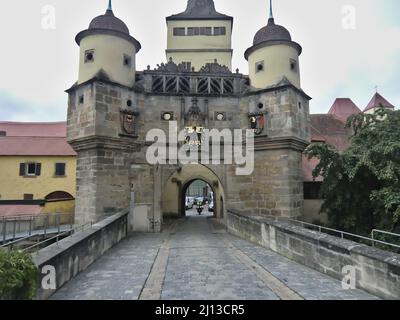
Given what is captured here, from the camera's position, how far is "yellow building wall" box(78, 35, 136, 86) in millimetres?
12506

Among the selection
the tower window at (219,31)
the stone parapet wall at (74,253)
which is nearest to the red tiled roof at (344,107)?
the tower window at (219,31)

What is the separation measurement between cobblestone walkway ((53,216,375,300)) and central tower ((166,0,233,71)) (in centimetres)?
1660

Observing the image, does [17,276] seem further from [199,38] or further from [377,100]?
[377,100]

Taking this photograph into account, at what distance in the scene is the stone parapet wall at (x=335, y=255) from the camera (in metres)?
4.83

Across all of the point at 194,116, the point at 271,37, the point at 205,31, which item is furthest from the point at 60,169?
the point at 271,37

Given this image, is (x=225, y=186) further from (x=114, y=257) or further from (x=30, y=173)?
(x=30, y=173)

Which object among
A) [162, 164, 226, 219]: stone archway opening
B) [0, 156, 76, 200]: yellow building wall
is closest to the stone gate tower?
[162, 164, 226, 219]: stone archway opening

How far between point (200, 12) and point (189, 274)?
22.5m

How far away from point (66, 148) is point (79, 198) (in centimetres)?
1106

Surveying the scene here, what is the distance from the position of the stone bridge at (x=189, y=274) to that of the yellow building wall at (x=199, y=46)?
631 inches

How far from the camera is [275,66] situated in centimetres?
1316

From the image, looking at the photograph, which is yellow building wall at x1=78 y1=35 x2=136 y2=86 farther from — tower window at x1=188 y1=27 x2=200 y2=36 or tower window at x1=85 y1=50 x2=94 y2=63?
tower window at x1=188 y1=27 x2=200 y2=36
